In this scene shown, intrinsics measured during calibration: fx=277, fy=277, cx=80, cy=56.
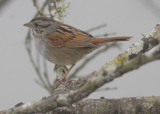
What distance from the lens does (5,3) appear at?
11.8ft

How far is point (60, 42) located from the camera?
3441mm

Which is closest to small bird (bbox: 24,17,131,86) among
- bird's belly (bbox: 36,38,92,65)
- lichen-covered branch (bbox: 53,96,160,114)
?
bird's belly (bbox: 36,38,92,65)

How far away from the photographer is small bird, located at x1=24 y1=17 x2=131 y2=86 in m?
3.40

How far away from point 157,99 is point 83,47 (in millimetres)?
1229

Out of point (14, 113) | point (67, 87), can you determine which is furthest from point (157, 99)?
point (14, 113)

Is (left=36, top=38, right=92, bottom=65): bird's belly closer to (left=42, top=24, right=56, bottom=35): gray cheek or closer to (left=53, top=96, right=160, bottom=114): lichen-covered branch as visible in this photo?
(left=42, top=24, right=56, bottom=35): gray cheek

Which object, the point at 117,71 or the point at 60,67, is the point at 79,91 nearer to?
the point at 117,71

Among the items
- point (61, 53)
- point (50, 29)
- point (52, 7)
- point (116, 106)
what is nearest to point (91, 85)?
point (116, 106)

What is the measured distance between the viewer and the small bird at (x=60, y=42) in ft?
11.1

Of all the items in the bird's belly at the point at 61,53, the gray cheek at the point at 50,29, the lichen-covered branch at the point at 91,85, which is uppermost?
the gray cheek at the point at 50,29

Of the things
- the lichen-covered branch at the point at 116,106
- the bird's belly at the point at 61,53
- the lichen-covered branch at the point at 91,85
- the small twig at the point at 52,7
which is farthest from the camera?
the small twig at the point at 52,7

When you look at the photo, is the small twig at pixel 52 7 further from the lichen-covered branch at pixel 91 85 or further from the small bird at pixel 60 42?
the lichen-covered branch at pixel 91 85

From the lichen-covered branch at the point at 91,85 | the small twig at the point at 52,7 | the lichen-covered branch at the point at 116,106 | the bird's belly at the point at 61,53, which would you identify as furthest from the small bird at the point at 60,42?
the lichen-covered branch at the point at 91,85

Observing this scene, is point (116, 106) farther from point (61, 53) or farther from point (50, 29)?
point (50, 29)
